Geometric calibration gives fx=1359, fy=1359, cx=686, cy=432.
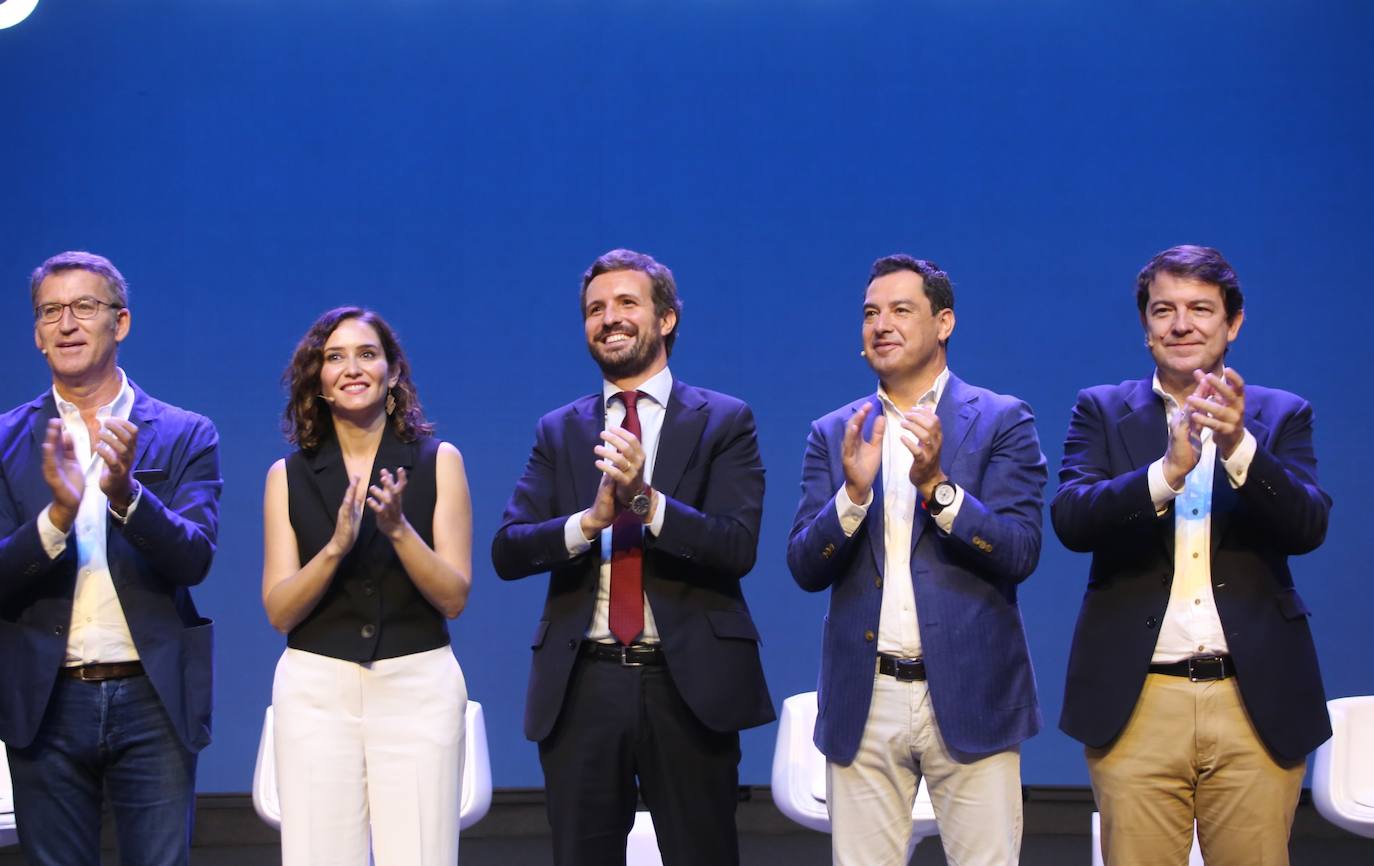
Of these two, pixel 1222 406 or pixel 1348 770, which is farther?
pixel 1348 770

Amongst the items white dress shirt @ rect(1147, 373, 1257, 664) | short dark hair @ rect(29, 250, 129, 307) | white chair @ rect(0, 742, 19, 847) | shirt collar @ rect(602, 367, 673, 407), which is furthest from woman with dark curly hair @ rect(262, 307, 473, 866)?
white dress shirt @ rect(1147, 373, 1257, 664)

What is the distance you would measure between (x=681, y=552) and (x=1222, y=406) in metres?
1.18

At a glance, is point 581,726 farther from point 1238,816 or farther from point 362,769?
point 1238,816

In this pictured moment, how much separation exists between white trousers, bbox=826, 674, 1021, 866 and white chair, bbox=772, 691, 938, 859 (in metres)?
0.81

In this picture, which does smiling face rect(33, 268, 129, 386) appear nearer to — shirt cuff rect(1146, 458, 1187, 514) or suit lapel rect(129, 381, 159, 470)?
suit lapel rect(129, 381, 159, 470)

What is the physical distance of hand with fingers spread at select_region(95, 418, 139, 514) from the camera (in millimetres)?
2916

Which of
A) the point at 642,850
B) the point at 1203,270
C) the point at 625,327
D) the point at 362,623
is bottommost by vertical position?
the point at 642,850

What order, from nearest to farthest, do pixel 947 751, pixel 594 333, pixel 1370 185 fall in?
pixel 947 751
pixel 594 333
pixel 1370 185

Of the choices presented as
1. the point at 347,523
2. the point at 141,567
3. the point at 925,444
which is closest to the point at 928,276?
the point at 925,444

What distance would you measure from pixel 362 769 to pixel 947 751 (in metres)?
1.28

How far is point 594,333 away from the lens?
3262mm

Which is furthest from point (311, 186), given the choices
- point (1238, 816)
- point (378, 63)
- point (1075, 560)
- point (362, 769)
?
point (1238, 816)

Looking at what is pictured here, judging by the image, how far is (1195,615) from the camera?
303 cm

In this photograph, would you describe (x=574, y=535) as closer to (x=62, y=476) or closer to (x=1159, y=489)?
(x=62, y=476)
